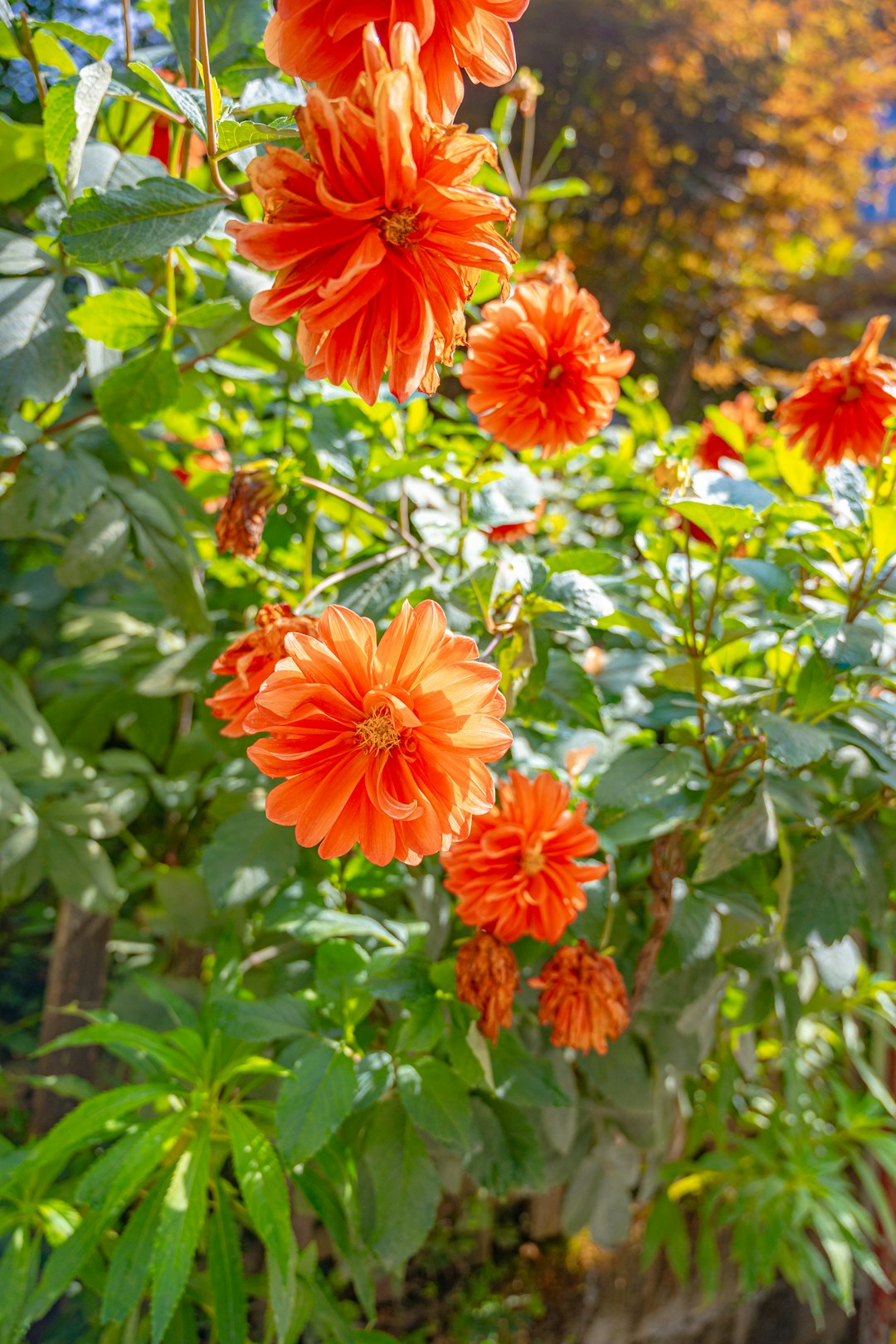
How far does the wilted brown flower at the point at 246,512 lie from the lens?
2.44ft

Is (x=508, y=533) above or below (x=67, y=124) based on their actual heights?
below

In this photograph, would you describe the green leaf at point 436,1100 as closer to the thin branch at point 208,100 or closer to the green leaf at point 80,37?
the thin branch at point 208,100

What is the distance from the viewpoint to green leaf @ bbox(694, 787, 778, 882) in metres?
0.78

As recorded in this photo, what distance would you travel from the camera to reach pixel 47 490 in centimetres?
88

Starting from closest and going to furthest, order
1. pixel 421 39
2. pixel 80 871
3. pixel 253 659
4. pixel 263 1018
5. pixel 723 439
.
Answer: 1. pixel 421 39
2. pixel 253 659
3. pixel 263 1018
4. pixel 80 871
5. pixel 723 439

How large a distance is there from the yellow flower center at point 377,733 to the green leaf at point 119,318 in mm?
452

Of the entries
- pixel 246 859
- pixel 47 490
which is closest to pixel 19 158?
pixel 47 490

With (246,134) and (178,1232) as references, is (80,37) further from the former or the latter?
(178,1232)

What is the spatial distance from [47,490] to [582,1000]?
2.23 ft

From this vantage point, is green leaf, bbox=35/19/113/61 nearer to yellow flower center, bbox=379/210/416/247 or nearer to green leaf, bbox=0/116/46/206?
green leaf, bbox=0/116/46/206


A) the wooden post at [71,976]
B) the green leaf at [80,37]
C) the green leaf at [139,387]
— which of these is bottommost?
the wooden post at [71,976]

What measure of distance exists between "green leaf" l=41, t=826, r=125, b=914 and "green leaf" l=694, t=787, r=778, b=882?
2.33 ft

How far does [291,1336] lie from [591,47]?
12.6ft

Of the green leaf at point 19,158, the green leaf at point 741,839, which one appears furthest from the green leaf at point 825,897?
the green leaf at point 19,158
